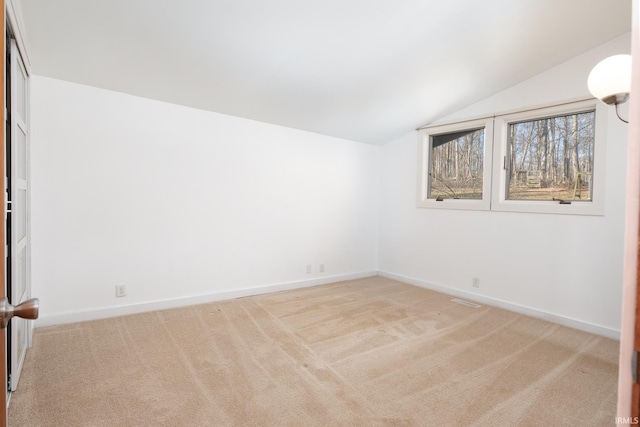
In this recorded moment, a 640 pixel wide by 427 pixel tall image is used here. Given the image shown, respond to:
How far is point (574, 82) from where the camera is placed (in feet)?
10.2

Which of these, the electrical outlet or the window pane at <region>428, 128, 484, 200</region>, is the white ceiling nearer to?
the window pane at <region>428, 128, 484, 200</region>

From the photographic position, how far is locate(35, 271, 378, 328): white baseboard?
2.81m

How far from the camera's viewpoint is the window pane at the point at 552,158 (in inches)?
125

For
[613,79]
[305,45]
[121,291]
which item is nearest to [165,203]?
[121,291]

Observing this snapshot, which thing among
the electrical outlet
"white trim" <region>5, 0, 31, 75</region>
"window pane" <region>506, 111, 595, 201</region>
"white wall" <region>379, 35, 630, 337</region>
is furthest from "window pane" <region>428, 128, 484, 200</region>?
"white trim" <region>5, 0, 31, 75</region>

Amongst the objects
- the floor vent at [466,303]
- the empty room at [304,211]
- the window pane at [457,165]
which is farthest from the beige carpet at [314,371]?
the window pane at [457,165]

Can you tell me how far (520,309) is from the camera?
345cm

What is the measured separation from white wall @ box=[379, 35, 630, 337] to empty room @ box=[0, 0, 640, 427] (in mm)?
21

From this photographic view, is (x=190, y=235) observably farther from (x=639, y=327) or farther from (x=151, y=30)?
(x=639, y=327)

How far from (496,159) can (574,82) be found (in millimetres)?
983

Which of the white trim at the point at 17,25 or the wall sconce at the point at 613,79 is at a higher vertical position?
the white trim at the point at 17,25

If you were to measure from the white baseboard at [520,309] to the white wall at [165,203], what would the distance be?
49.9 inches

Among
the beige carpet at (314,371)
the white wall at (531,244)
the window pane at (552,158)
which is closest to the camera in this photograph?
the beige carpet at (314,371)

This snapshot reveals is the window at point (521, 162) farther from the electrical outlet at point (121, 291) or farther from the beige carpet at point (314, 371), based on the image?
the electrical outlet at point (121, 291)
